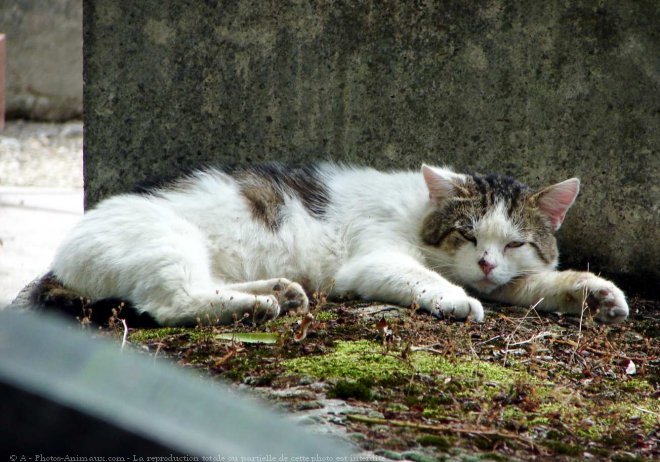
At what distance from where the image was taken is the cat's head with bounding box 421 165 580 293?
4254 mm

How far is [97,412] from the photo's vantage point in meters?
0.93

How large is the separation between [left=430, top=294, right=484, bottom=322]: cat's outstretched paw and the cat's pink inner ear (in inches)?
28.8

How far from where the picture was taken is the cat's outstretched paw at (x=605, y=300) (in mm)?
4008

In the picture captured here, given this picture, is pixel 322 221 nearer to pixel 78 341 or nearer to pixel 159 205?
pixel 159 205

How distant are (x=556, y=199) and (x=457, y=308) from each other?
0.96 metres

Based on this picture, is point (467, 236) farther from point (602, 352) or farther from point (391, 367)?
point (391, 367)

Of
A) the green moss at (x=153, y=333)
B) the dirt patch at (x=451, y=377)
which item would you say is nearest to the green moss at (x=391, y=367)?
the dirt patch at (x=451, y=377)

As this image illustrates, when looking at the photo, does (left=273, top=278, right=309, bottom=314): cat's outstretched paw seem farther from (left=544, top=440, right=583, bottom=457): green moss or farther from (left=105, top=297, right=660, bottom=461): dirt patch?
(left=544, top=440, right=583, bottom=457): green moss

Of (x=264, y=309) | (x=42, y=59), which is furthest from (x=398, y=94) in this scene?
(x=42, y=59)

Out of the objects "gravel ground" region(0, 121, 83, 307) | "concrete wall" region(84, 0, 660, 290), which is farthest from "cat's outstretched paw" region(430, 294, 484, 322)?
"gravel ground" region(0, 121, 83, 307)

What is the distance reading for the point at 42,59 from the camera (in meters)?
11.1

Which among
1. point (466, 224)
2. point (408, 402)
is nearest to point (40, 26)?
point (466, 224)

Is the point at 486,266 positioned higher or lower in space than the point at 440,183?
lower

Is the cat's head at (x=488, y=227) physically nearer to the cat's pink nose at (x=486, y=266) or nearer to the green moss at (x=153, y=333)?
the cat's pink nose at (x=486, y=266)
